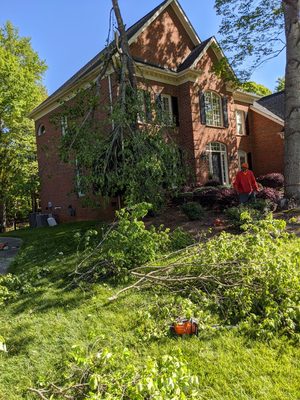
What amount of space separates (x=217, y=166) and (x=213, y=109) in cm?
305

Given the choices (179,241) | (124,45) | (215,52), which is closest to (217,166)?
(215,52)


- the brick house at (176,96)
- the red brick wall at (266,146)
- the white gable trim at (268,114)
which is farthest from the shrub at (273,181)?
the white gable trim at (268,114)

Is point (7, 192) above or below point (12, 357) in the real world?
above

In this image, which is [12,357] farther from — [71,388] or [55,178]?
[55,178]

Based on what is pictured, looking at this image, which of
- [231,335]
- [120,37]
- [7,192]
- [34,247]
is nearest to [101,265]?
[231,335]

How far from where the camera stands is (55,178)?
59.5 feet

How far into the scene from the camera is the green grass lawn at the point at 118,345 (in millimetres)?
2744

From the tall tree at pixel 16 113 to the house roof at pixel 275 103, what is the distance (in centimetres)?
1718

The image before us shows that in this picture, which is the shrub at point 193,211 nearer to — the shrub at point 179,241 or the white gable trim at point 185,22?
the shrub at point 179,241

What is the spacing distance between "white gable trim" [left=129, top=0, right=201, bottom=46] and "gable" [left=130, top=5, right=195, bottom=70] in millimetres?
138

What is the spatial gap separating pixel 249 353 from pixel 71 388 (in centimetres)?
169

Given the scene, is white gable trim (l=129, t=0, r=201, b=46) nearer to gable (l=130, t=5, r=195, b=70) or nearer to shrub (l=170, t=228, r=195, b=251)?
gable (l=130, t=5, r=195, b=70)

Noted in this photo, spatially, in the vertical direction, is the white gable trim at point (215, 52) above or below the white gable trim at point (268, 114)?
above

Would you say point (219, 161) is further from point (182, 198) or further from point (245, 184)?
point (245, 184)
